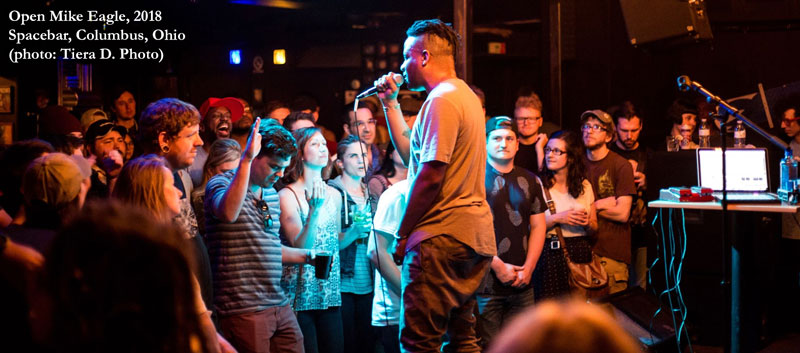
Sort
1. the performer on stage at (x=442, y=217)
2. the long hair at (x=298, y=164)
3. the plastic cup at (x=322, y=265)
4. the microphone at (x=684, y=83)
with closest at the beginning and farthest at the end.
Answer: the performer on stage at (x=442, y=217) → the plastic cup at (x=322, y=265) → the microphone at (x=684, y=83) → the long hair at (x=298, y=164)

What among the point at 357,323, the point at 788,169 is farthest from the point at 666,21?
the point at 357,323

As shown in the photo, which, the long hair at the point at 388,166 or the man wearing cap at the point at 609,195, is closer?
the long hair at the point at 388,166

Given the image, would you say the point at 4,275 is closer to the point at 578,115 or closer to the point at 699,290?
the point at 699,290

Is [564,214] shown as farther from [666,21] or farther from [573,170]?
[666,21]

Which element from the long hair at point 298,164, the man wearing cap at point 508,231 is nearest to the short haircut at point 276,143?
the long hair at point 298,164

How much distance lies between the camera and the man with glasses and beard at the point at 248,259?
11.2 ft

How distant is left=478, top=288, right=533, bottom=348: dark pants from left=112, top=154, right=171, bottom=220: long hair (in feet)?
7.93

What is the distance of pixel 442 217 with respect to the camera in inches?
120

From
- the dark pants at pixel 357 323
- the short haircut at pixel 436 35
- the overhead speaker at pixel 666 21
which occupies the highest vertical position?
the overhead speaker at pixel 666 21

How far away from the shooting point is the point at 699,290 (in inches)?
223

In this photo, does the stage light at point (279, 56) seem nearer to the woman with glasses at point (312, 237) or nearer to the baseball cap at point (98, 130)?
the baseball cap at point (98, 130)

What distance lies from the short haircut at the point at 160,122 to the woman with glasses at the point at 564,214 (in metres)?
2.67

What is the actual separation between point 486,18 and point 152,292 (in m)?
8.83

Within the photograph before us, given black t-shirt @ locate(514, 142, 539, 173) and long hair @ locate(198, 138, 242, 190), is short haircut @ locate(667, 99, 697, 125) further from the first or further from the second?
long hair @ locate(198, 138, 242, 190)
